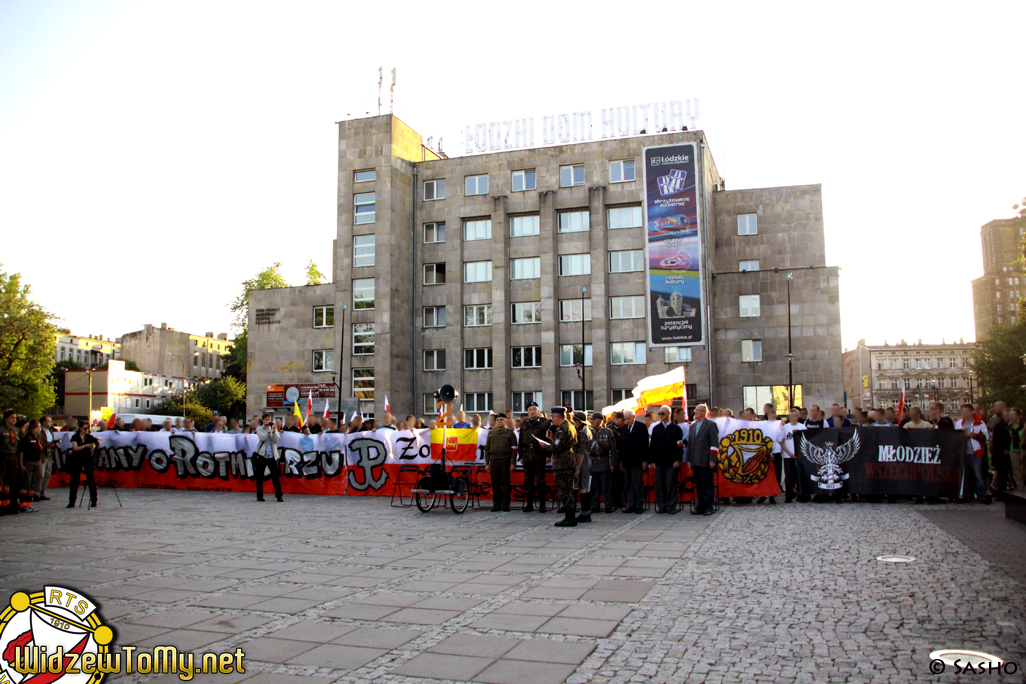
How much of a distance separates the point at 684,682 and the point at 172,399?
306ft

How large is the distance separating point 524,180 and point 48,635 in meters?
51.4

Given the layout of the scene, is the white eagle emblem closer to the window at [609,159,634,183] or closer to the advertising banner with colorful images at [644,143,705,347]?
the advertising banner with colorful images at [644,143,705,347]

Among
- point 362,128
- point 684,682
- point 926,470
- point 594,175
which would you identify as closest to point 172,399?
point 362,128

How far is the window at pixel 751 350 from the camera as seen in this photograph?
5216 centimetres

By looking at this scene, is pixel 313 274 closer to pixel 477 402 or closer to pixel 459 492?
pixel 477 402

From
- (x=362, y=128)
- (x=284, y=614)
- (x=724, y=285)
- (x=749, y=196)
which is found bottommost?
(x=284, y=614)

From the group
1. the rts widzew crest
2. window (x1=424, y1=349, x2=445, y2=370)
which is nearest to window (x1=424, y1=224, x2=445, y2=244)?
window (x1=424, y1=349, x2=445, y2=370)

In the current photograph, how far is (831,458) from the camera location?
52.9ft

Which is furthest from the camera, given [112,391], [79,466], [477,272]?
[112,391]

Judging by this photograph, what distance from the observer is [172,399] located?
291 ft

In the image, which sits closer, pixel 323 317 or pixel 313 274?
pixel 323 317

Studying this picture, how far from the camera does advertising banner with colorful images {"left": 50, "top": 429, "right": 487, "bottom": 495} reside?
61.8ft

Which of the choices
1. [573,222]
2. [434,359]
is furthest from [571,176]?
[434,359]

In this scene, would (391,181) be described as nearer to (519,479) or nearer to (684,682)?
(519,479)
